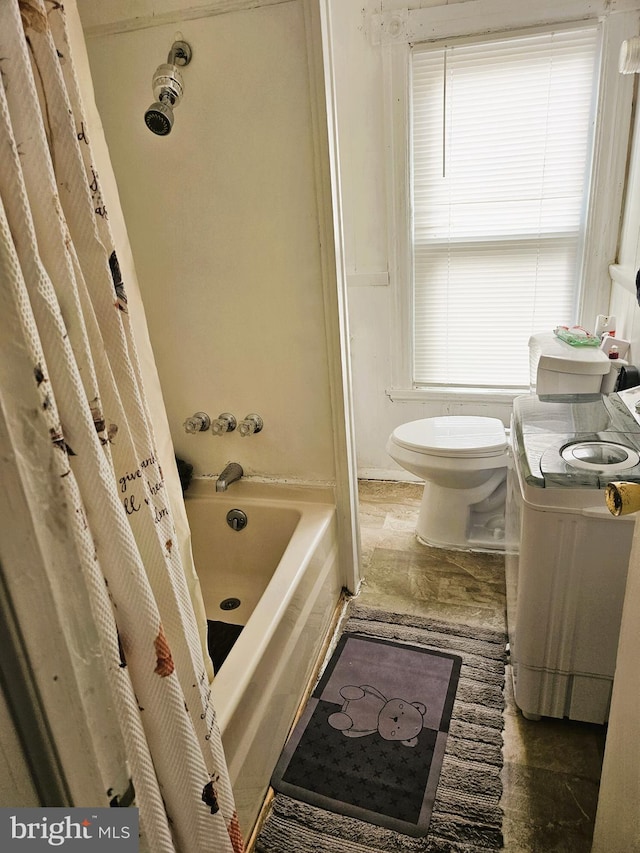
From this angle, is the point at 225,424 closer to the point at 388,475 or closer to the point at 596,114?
the point at 388,475

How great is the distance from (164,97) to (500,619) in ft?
6.31

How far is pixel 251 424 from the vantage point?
6.18ft

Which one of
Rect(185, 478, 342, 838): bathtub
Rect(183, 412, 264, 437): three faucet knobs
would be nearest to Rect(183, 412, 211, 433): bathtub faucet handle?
Rect(183, 412, 264, 437): three faucet knobs

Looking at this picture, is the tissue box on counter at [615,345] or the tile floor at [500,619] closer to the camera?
the tile floor at [500,619]

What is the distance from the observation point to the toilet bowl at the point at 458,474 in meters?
2.09

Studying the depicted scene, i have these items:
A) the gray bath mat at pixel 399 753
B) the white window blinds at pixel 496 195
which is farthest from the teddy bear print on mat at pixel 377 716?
the white window blinds at pixel 496 195

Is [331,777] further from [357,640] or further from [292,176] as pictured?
[292,176]

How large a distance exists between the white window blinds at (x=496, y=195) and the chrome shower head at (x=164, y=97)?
127cm

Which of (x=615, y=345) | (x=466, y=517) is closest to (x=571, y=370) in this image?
(x=615, y=345)

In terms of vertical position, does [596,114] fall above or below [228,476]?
above

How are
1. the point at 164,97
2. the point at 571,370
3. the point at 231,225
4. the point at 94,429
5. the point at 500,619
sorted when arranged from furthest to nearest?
the point at 500,619, the point at 571,370, the point at 231,225, the point at 164,97, the point at 94,429

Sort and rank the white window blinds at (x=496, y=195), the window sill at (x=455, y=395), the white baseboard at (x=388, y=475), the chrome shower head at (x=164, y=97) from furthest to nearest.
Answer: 1. the white baseboard at (x=388, y=475)
2. the window sill at (x=455, y=395)
3. the white window blinds at (x=496, y=195)
4. the chrome shower head at (x=164, y=97)

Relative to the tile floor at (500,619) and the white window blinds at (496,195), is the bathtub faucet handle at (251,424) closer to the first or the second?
the tile floor at (500,619)

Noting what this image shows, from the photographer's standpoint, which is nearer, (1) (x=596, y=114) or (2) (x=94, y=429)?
(2) (x=94, y=429)
